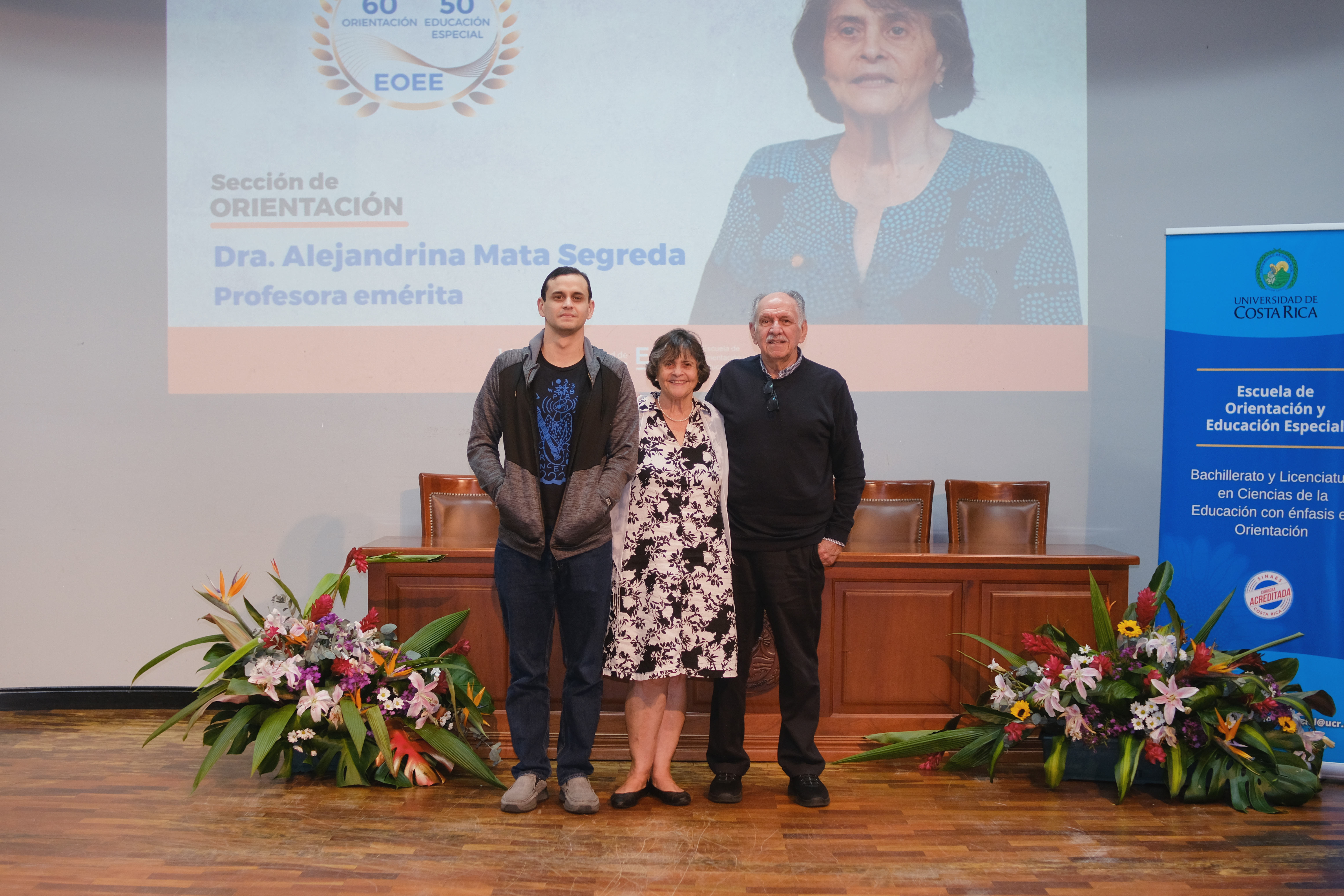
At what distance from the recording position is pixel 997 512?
13.5 ft

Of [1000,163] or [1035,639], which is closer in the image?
[1035,639]

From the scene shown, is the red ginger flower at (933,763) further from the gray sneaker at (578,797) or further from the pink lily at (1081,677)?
the gray sneaker at (578,797)

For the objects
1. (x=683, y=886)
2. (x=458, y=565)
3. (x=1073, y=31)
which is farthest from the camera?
(x=1073, y=31)

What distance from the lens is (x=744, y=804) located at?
2.94m

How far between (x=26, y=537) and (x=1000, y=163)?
4.88 meters

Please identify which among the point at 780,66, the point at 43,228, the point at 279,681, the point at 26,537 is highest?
the point at 780,66

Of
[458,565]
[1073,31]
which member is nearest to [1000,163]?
[1073,31]

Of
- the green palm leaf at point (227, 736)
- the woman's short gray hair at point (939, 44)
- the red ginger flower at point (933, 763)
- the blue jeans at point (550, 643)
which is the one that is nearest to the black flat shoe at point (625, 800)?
the blue jeans at point (550, 643)

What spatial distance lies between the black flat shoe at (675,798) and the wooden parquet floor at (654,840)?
3 centimetres

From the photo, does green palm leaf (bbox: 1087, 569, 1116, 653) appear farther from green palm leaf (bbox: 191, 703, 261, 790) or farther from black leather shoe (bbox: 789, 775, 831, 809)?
green palm leaf (bbox: 191, 703, 261, 790)

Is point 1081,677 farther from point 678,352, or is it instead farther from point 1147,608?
point 678,352

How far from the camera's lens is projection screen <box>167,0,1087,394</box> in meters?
4.39

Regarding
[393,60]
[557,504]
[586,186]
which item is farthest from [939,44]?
[557,504]

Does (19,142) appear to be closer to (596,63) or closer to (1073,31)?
(596,63)
